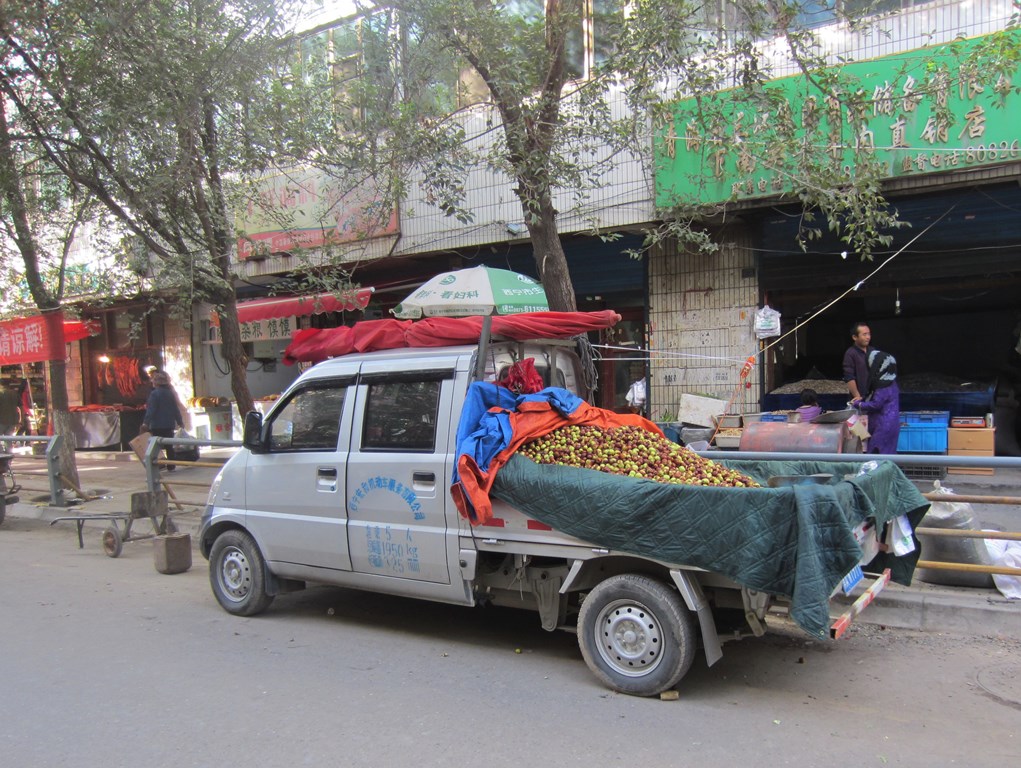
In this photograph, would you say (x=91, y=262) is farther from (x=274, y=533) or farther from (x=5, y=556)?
(x=274, y=533)

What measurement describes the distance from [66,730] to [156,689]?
1.94ft

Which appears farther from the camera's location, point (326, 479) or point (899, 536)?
point (326, 479)

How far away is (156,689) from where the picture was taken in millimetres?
4477

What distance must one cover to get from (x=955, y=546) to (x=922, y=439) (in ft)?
15.3

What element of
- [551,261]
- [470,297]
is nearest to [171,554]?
[470,297]

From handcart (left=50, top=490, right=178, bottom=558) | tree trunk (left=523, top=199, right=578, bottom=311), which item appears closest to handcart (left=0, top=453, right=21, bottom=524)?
handcart (left=50, top=490, right=178, bottom=558)

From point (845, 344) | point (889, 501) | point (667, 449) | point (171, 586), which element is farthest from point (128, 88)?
point (845, 344)

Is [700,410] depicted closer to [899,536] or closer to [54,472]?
[899,536]

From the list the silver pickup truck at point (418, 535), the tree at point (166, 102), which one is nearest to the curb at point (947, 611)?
the silver pickup truck at point (418, 535)

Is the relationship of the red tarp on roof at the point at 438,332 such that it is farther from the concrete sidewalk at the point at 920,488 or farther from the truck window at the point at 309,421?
the concrete sidewalk at the point at 920,488

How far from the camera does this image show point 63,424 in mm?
11508

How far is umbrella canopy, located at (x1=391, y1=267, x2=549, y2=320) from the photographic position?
776cm

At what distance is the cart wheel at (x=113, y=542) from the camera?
27.7 ft

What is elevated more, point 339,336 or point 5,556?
point 339,336
